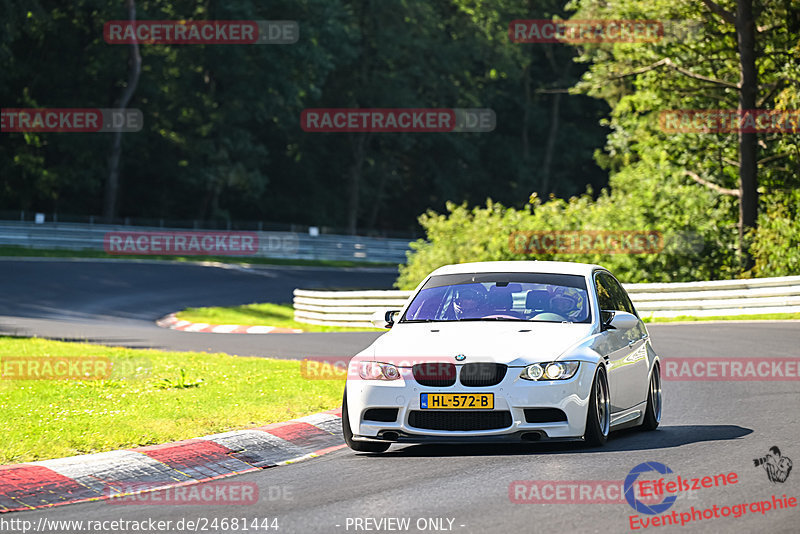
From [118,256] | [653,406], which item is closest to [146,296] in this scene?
[118,256]

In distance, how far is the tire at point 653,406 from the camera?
10695 mm

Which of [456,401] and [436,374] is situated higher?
[436,374]

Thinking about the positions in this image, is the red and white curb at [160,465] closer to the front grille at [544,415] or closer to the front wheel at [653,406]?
the front grille at [544,415]

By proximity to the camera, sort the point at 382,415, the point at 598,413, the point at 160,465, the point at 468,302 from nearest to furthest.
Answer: the point at 160,465 < the point at 382,415 < the point at 598,413 < the point at 468,302

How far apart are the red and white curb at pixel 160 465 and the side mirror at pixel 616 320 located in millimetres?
2455

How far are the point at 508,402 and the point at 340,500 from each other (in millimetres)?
1951

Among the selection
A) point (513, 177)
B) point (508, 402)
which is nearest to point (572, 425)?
point (508, 402)

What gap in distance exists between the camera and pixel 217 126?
62406mm

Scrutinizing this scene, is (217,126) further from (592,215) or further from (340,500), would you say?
(340,500)

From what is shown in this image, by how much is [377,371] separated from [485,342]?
858 mm

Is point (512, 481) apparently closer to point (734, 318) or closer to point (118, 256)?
point (734, 318)

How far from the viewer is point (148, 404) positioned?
11.5m

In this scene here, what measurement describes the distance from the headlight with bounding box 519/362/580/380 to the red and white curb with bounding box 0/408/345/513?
1910mm

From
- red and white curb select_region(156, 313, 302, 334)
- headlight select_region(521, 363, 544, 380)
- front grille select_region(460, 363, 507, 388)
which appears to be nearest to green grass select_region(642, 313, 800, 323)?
red and white curb select_region(156, 313, 302, 334)
